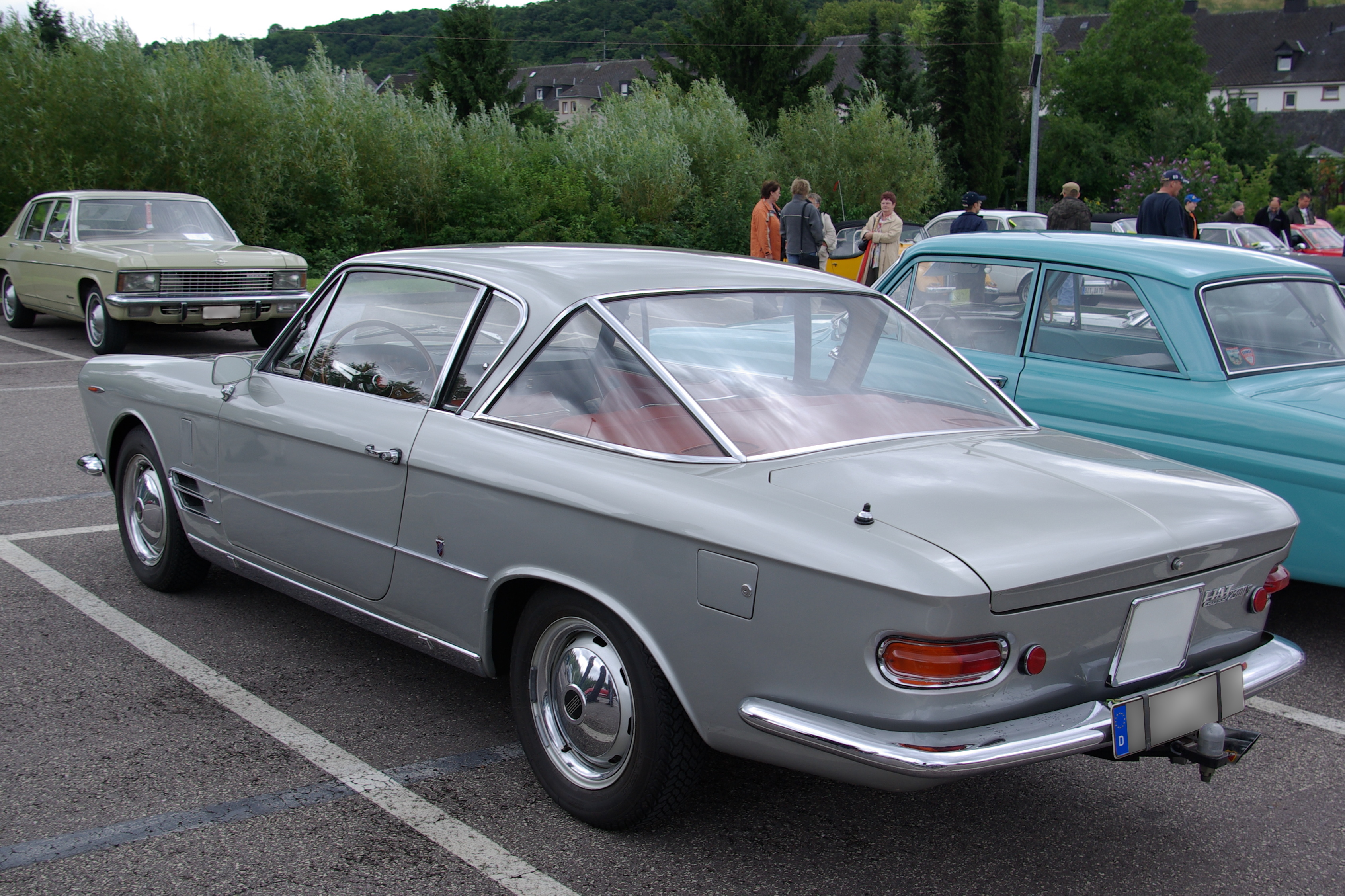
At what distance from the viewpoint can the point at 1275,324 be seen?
511 cm

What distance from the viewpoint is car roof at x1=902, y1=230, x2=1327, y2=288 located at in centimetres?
505

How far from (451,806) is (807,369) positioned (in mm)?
1637

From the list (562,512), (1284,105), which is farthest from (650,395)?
(1284,105)

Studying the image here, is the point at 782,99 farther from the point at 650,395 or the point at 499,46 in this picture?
the point at 650,395

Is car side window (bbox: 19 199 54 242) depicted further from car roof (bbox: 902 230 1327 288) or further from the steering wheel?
car roof (bbox: 902 230 1327 288)

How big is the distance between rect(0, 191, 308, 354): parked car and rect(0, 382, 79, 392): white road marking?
1.32 m

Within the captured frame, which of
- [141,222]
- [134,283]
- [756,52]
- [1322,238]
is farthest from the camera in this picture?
[756,52]

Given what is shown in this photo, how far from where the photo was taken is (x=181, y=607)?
4672 millimetres

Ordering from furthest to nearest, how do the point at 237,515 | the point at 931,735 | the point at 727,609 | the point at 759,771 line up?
the point at 237,515
the point at 759,771
the point at 727,609
the point at 931,735

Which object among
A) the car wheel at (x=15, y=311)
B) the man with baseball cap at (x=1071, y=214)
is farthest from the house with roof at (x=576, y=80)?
the man with baseball cap at (x=1071, y=214)

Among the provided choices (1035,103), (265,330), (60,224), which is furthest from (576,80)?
(265,330)

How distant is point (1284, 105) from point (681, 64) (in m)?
64.6

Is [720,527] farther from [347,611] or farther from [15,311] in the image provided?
[15,311]

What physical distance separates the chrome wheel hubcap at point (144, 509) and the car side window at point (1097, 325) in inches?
155
